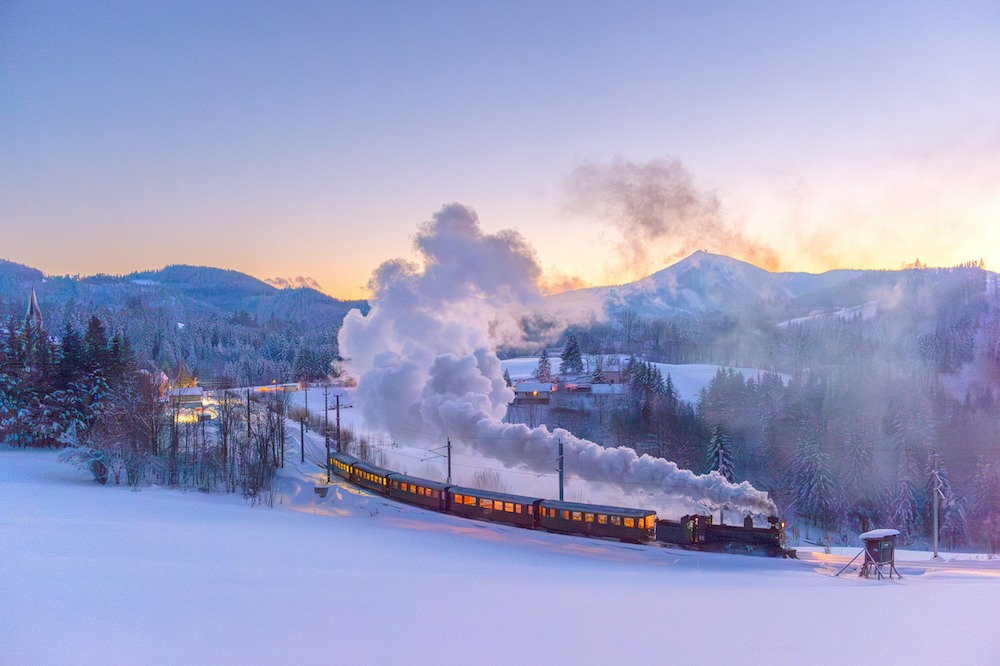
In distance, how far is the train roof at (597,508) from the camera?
18.9m

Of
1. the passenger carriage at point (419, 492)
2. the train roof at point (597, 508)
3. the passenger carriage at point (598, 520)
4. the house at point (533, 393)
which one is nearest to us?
the passenger carriage at point (598, 520)

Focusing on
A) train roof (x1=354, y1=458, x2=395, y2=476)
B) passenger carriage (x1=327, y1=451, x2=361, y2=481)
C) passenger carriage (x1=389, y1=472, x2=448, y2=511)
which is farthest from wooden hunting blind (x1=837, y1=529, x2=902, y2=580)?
passenger carriage (x1=327, y1=451, x2=361, y2=481)

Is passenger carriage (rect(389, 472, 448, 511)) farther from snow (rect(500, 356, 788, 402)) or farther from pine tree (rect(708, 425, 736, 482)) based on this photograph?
snow (rect(500, 356, 788, 402))

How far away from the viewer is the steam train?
706 inches

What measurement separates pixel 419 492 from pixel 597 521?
27.3ft

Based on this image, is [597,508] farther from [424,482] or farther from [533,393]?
[533,393]

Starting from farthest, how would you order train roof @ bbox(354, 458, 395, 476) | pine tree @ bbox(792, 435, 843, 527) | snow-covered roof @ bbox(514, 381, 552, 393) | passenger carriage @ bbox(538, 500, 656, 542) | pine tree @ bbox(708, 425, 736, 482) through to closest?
snow-covered roof @ bbox(514, 381, 552, 393) < pine tree @ bbox(708, 425, 736, 482) < pine tree @ bbox(792, 435, 843, 527) < train roof @ bbox(354, 458, 395, 476) < passenger carriage @ bbox(538, 500, 656, 542)

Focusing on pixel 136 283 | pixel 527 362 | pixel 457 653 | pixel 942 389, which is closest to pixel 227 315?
pixel 136 283

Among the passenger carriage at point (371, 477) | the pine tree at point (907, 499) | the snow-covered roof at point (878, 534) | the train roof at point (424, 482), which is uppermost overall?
the snow-covered roof at point (878, 534)

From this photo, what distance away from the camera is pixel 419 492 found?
24.0m

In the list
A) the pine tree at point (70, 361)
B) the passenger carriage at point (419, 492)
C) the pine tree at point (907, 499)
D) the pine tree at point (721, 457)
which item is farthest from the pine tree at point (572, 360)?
the pine tree at point (70, 361)

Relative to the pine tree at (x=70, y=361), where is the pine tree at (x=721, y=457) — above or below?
below

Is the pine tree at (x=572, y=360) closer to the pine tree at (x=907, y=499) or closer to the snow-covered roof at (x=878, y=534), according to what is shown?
the pine tree at (x=907, y=499)

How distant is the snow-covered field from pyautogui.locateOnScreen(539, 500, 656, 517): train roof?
847cm
